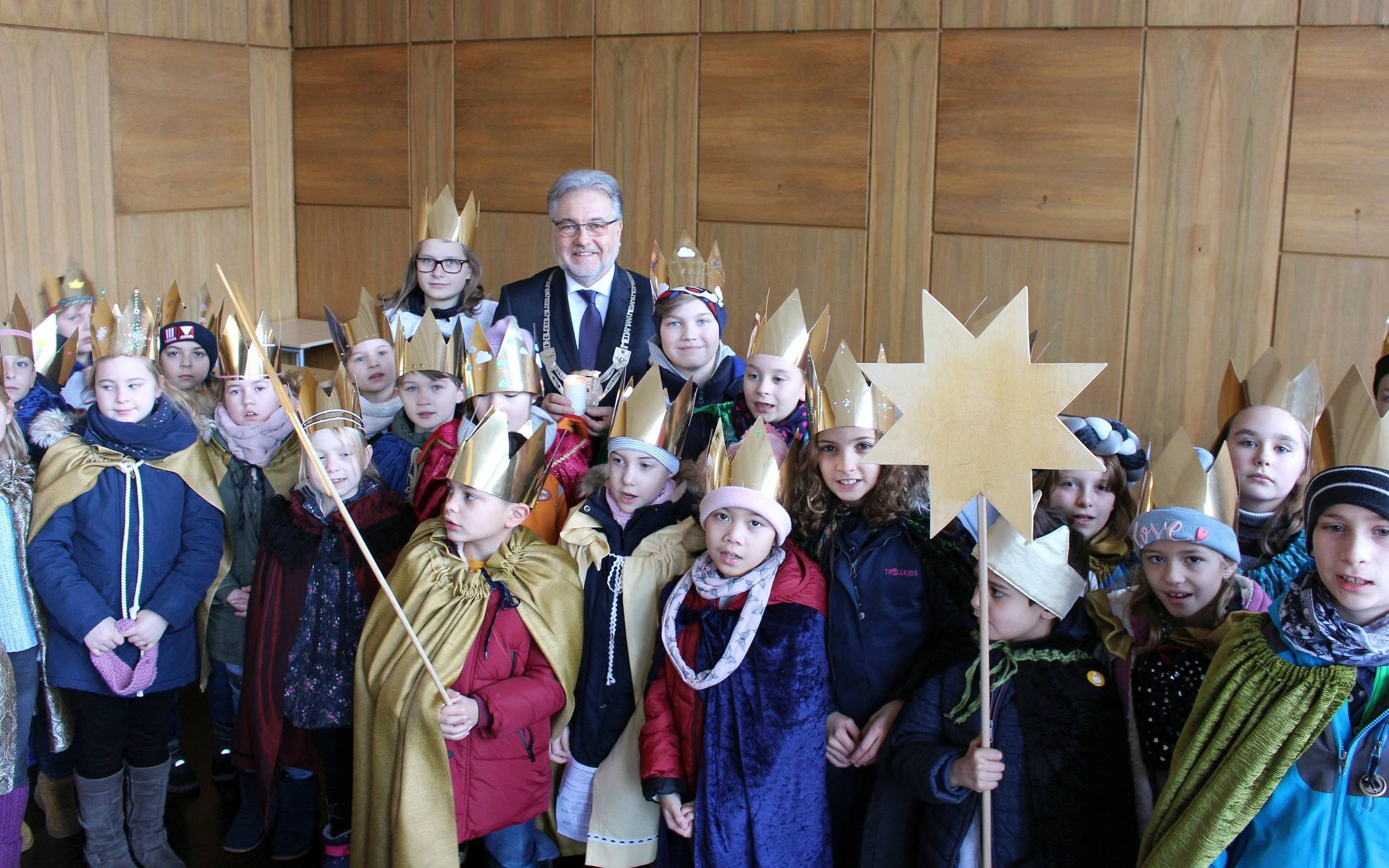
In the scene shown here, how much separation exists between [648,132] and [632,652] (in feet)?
12.4

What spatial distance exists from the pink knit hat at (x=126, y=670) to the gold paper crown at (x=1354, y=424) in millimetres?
2547

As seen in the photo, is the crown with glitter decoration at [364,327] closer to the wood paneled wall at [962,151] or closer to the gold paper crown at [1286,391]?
the gold paper crown at [1286,391]

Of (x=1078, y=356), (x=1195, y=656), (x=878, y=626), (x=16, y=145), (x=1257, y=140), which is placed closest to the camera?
(x=1195, y=656)

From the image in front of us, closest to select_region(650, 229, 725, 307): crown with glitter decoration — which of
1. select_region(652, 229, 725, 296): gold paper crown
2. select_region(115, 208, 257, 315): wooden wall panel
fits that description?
select_region(652, 229, 725, 296): gold paper crown

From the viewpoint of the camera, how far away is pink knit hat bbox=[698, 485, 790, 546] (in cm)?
221

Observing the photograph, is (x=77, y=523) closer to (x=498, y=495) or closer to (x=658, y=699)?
(x=498, y=495)

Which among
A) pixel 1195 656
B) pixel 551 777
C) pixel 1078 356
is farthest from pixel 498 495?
pixel 1078 356

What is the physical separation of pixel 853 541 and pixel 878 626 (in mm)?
171

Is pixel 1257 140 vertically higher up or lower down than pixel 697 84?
lower down

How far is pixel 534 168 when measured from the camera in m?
6.08

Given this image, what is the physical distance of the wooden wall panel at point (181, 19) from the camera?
230 inches

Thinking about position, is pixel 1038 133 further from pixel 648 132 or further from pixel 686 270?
pixel 648 132

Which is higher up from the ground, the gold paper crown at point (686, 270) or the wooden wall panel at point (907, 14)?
the wooden wall panel at point (907, 14)

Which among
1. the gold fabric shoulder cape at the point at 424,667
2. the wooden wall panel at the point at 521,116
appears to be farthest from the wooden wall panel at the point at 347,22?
the gold fabric shoulder cape at the point at 424,667
